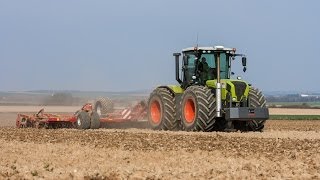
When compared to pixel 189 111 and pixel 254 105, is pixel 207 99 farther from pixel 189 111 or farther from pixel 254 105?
pixel 254 105

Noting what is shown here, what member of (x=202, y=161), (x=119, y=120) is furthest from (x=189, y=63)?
(x=202, y=161)

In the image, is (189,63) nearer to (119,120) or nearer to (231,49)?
(231,49)

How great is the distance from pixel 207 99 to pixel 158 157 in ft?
22.3

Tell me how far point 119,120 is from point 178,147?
28.6 feet

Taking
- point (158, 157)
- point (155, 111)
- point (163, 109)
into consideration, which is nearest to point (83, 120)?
point (155, 111)

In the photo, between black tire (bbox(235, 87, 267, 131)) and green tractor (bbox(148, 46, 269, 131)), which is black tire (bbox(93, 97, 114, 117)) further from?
black tire (bbox(235, 87, 267, 131))

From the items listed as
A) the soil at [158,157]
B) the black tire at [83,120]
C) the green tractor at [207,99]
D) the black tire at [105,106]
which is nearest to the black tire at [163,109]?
the green tractor at [207,99]

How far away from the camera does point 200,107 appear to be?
754 inches

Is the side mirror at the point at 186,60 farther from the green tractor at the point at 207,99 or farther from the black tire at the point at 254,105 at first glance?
the black tire at the point at 254,105

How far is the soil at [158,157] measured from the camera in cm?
1031

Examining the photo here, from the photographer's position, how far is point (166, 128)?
21.2m

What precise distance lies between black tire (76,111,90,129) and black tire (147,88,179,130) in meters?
2.36

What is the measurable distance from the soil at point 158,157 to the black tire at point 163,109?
9.16 feet

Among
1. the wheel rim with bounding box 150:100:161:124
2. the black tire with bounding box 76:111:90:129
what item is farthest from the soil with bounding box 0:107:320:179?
the black tire with bounding box 76:111:90:129
